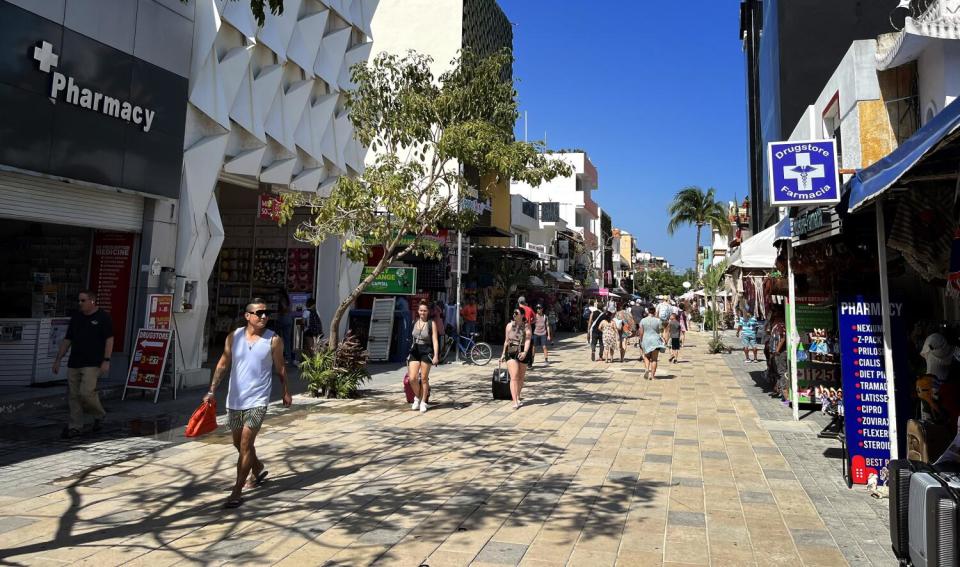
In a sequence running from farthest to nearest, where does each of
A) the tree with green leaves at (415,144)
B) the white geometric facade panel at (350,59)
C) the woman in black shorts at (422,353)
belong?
the white geometric facade panel at (350,59), the tree with green leaves at (415,144), the woman in black shorts at (422,353)

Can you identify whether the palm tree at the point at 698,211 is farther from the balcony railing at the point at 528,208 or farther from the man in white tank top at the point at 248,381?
the man in white tank top at the point at 248,381

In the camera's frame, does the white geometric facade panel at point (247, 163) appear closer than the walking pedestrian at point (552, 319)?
Yes

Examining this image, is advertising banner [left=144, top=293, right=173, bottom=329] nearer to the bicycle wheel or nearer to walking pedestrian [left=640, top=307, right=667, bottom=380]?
the bicycle wheel

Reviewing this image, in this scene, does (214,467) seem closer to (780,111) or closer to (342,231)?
(342,231)

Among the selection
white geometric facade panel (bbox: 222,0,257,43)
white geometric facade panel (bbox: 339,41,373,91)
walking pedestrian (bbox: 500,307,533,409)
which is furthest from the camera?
white geometric facade panel (bbox: 339,41,373,91)

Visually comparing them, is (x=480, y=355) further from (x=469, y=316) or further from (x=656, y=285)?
(x=656, y=285)

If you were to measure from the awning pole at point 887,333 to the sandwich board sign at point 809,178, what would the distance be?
5.12 feet

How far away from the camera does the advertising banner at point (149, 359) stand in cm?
981

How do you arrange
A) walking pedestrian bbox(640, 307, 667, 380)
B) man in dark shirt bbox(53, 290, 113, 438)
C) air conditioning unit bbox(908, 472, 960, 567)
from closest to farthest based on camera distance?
air conditioning unit bbox(908, 472, 960, 567) < man in dark shirt bbox(53, 290, 113, 438) < walking pedestrian bbox(640, 307, 667, 380)

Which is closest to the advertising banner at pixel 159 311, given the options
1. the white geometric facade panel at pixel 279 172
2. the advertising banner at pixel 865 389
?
the white geometric facade panel at pixel 279 172

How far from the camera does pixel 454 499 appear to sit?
5211 millimetres

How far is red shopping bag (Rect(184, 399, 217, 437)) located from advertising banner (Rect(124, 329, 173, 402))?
526 cm

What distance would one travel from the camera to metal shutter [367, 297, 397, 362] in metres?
17.0

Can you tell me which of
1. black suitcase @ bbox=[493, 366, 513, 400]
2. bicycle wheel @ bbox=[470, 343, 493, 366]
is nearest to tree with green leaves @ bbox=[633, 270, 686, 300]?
bicycle wheel @ bbox=[470, 343, 493, 366]
